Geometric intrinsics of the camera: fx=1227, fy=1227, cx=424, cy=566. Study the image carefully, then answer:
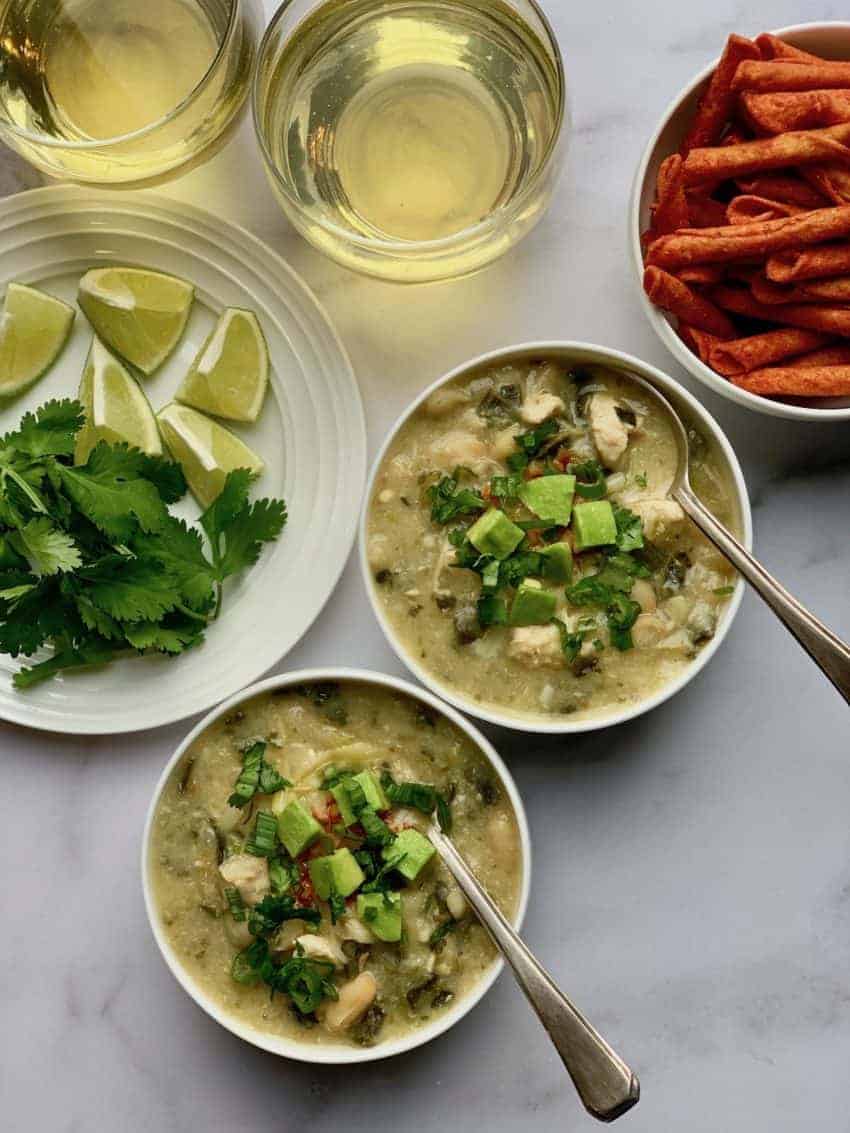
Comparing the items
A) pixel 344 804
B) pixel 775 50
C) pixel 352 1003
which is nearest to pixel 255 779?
pixel 344 804

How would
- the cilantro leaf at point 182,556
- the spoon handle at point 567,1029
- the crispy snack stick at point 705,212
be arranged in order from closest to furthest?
the spoon handle at point 567,1029 → the crispy snack stick at point 705,212 → the cilantro leaf at point 182,556

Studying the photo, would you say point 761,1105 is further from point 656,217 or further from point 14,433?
point 14,433

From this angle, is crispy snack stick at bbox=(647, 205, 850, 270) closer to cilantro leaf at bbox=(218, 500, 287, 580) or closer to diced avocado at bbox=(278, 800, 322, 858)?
cilantro leaf at bbox=(218, 500, 287, 580)

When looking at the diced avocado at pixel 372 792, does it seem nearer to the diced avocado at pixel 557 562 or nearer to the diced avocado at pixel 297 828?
the diced avocado at pixel 297 828

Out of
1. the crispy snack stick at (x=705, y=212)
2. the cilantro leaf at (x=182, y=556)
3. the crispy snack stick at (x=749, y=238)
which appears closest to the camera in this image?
the crispy snack stick at (x=749, y=238)

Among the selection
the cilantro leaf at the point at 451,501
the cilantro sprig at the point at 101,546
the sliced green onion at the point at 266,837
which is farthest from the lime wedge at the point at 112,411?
the sliced green onion at the point at 266,837

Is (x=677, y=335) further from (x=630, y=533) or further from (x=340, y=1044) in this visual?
(x=340, y=1044)

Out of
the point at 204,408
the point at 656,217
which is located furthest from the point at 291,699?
the point at 656,217


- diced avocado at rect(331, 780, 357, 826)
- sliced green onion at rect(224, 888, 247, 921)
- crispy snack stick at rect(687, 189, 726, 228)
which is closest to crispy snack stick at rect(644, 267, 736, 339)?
crispy snack stick at rect(687, 189, 726, 228)
